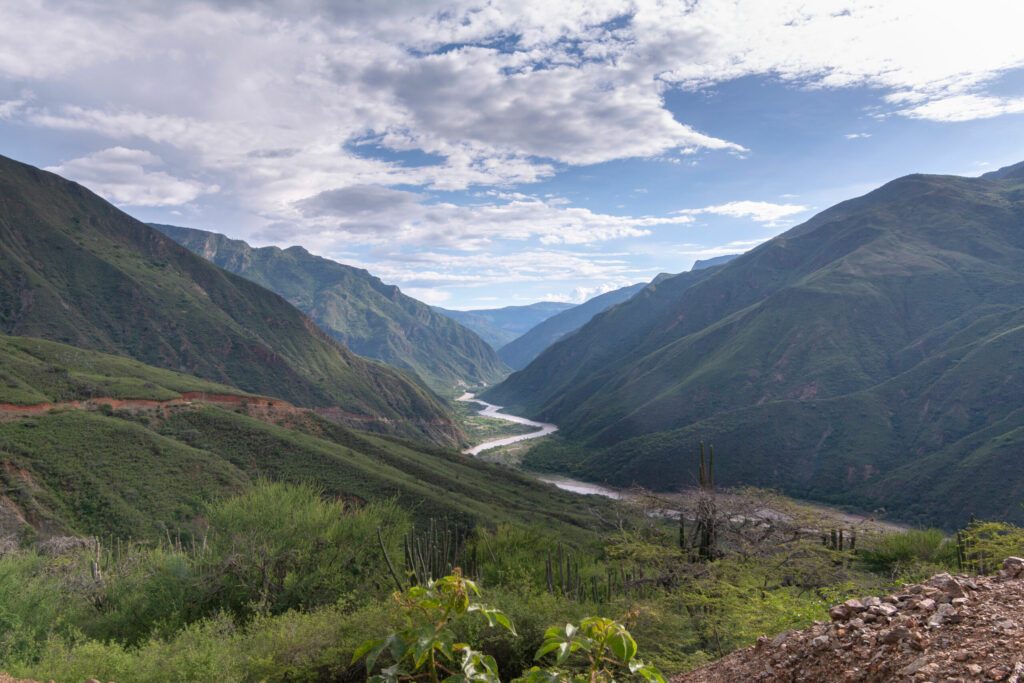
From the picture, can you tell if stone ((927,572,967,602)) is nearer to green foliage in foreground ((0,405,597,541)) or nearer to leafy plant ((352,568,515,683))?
leafy plant ((352,568,515,683))

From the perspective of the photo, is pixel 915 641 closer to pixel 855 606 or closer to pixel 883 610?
pixel 883 610

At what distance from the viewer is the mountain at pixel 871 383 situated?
88188mm

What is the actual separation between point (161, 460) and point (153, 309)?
7798cm

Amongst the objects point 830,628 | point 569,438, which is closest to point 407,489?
point 830,628

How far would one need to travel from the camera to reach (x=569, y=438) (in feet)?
549

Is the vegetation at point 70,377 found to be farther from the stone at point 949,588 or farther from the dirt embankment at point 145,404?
the stone at point 949,588

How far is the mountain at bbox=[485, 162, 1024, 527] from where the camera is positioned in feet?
289

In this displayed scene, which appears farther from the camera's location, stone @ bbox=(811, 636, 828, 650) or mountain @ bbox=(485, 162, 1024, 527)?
mountain @ bbox=(485, 162, 1024, 527)

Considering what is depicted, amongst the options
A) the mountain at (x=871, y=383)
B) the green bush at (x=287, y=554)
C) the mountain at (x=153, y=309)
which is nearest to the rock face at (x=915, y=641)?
the green bush at (x=287, y=554)

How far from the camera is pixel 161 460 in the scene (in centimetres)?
5331

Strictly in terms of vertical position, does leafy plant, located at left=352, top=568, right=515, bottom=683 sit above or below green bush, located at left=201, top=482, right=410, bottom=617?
above

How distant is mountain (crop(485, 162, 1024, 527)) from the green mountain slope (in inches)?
1775

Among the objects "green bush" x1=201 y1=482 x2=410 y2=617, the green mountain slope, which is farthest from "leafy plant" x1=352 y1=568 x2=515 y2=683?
the green mountain slope

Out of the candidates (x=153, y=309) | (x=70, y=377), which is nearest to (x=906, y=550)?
(x=70, y=377)
